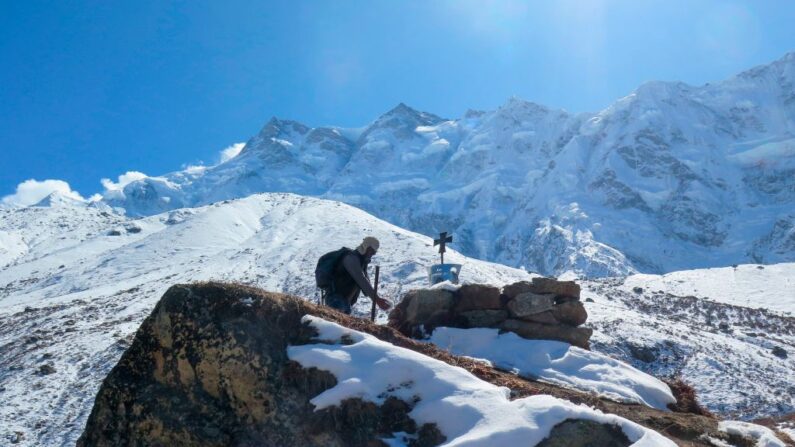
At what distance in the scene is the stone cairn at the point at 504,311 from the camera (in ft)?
34.1

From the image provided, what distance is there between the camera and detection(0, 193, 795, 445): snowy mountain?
63.7 feet

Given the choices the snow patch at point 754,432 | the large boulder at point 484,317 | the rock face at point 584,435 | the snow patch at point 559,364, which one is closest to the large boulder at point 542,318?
the large boulder at point 484,317

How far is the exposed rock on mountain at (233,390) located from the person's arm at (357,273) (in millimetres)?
2362

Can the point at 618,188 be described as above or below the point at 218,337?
above

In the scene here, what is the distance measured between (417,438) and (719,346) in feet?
86.1

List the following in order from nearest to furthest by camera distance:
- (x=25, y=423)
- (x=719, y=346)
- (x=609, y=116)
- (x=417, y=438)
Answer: (x=417, y=438), (x=25, y=423), (x=719, y=346), (x=609, y=116)

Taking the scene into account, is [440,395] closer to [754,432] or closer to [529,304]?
[754,432]

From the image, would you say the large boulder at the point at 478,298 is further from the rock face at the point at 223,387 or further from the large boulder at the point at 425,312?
the rock face at the point at 223,387

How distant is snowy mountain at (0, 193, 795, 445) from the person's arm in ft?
31.0

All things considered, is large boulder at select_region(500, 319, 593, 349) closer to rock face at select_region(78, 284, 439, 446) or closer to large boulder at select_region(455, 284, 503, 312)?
large boulder at select_region(455, 284, 503, 312)

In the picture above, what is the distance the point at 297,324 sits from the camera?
20.5 ft

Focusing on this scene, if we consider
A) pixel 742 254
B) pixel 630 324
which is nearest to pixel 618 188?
pixel 742 254

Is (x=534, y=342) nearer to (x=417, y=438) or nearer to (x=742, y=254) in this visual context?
(x=417, y=438)

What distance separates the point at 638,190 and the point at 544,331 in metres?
155
